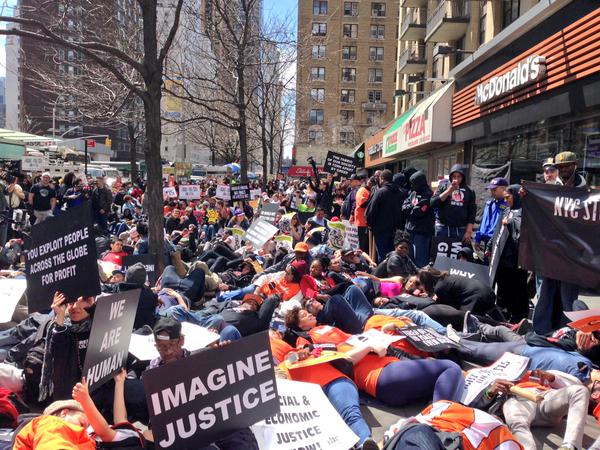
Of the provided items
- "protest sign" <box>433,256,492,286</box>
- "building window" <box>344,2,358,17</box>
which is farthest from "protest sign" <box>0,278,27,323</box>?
"building window" <box>344,2,358,17</box>

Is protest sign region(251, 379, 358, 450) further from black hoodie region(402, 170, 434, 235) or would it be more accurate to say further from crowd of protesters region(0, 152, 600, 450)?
black hoodie region(402, 170, 434, 235)

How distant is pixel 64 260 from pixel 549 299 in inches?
197

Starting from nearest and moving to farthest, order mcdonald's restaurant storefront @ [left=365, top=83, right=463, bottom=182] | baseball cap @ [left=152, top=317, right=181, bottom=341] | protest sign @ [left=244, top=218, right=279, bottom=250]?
baseball cap @ [left=152, top=317, right=181, bottom=341], protest sign @ [left=244, top=218, right=279, bottom=250], mcdonald's restaurant storefront @ [left=365, top=83, right=463, bottom=182]

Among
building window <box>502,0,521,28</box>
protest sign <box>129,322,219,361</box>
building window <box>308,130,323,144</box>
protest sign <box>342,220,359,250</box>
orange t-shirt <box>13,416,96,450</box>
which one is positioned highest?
building window <box>308,130,323,144</box>

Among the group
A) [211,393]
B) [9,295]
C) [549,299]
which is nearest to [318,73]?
[9,295]

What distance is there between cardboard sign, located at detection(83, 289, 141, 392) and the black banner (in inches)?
169

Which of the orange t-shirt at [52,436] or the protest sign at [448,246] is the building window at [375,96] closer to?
the protest sign at [448,246]

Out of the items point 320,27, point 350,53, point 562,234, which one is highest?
point 320,27

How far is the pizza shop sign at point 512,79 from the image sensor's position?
37.1 ft

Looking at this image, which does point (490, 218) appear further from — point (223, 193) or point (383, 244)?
point (223, 193)

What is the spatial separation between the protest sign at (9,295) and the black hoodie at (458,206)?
6108mm

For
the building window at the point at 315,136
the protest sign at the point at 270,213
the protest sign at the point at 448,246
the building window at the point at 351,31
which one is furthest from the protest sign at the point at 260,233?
the building window at the point at 351,31

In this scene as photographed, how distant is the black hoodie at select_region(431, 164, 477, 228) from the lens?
27.6 ft

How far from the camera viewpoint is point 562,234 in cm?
567
